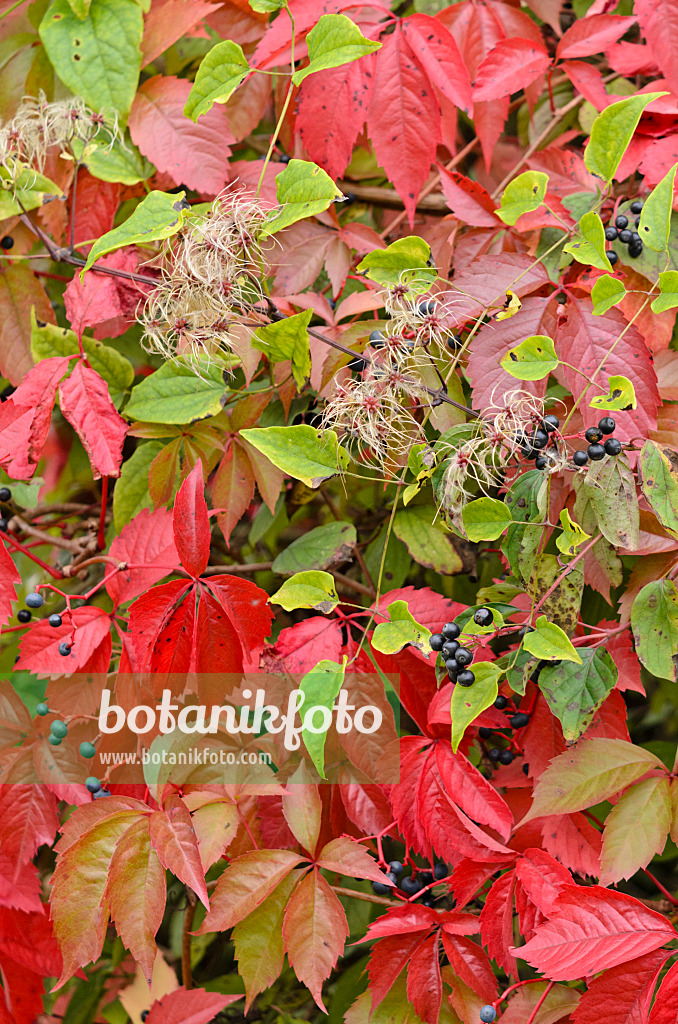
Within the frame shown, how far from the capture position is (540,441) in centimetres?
77

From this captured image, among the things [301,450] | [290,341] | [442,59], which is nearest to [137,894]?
[301,450]

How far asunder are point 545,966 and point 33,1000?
689mm

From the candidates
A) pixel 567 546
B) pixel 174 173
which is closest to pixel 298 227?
pixel 174 173

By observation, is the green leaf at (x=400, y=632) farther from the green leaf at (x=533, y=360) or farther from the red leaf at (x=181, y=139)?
the red leaf at (x=181, y=139)

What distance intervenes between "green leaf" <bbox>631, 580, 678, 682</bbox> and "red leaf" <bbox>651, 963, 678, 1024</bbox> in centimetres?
27

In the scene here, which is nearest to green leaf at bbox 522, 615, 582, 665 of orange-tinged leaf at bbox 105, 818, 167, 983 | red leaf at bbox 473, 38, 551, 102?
orange-tinged leaf at bbox 105, 818, 167, 983

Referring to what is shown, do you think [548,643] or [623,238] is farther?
[623,238]

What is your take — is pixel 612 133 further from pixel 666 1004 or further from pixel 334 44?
pixel 666 1004

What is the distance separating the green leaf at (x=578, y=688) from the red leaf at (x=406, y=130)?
1.90 ft

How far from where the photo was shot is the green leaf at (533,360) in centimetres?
75

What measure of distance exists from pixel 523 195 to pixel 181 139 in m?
0.48

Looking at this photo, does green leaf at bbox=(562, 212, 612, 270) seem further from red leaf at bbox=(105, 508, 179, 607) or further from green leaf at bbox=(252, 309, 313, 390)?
red leaf at bbox=(105, 508, 179, 607)

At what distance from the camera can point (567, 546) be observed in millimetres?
728

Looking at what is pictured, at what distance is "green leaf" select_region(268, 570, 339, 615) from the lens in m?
0.80
